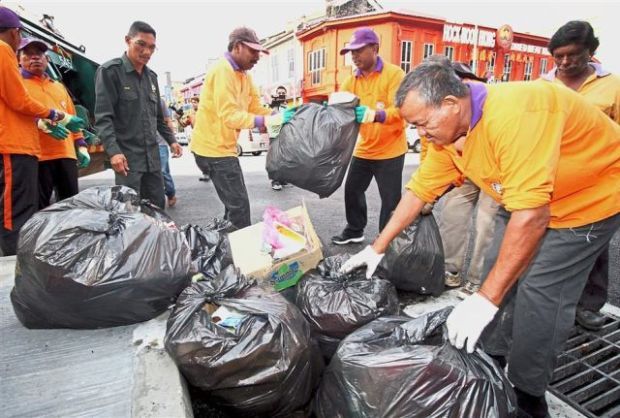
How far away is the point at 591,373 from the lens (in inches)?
72.6

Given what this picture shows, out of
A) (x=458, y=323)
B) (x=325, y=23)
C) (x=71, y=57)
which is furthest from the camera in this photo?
(x=325, y=23)

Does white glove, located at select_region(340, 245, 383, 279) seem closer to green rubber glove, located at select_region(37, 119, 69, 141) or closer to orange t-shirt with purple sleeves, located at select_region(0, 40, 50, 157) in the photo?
orange t-shirt with purple sleeves, located at select_region(0, 40, 50, 157)

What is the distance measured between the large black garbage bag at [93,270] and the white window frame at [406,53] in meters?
19.6

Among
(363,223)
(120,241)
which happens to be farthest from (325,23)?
(120,241)

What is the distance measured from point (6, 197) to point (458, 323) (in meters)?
2.61

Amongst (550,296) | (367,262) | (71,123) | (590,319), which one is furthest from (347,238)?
(71,123)

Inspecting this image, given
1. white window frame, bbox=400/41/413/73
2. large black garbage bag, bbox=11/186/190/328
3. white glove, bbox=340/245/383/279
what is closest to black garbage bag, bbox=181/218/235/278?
large black garbage bag, bbox=11/186/190/328

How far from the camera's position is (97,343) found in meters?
1.56

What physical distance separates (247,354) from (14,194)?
78.5 inches

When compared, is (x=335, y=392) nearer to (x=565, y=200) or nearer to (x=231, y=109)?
(x=565, y=200)

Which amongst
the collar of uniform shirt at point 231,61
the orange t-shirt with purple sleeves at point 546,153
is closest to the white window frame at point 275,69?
the collar of uniform shirt at point 231,61

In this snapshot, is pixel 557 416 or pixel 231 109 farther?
pixel 231 109

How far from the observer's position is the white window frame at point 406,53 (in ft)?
63.0

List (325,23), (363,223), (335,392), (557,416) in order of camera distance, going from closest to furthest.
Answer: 1. (335,392)
2. (557,416)
3. (363,223)
4. (325,23)
